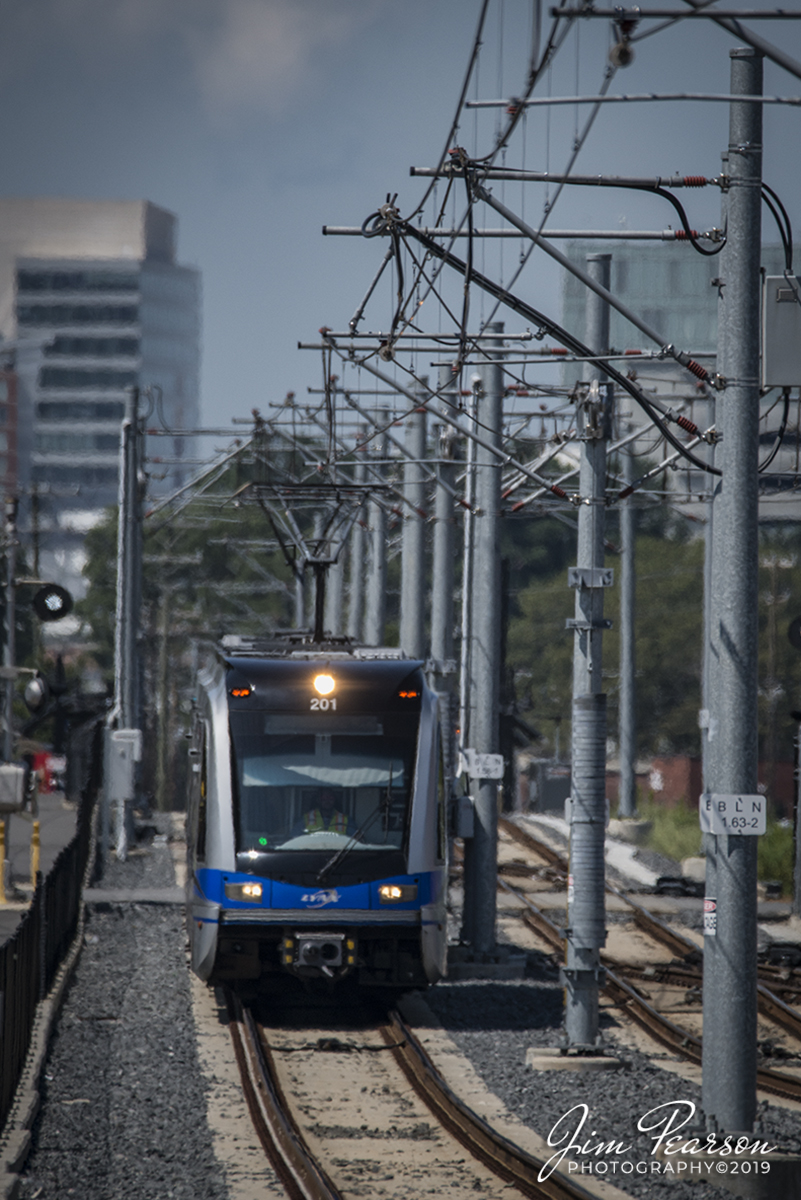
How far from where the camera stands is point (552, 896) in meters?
26.1

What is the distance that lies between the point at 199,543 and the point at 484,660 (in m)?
61.0

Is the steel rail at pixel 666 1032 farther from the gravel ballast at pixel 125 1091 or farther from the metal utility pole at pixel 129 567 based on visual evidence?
the metal utility pole at pixel 129 567

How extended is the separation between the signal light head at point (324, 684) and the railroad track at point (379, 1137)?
10.1ft

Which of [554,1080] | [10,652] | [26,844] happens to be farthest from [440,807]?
[26,844]

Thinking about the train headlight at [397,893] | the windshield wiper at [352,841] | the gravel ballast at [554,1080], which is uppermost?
the windshield wiper at [352,841]

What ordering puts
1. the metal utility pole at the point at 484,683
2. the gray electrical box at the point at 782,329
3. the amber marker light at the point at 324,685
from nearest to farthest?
the gray electrical box at the point at 782,329
the amber marker light at the point at 324,685
the metal utility pole at the point at 484,683

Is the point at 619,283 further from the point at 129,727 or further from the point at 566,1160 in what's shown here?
the point at 566,1160

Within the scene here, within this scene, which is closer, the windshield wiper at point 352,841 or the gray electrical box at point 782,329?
the gray electrical box at point 782,329

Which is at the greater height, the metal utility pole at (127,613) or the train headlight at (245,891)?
the metal utility pole at (127,613)

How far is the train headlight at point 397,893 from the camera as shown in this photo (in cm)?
1477

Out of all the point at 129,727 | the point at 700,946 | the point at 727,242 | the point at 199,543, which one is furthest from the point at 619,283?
the point at 727,242

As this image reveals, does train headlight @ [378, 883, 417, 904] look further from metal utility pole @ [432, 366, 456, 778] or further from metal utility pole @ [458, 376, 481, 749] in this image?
metal utility pole @ [432, 366, 456, 778]

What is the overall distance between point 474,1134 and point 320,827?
3.94 meters

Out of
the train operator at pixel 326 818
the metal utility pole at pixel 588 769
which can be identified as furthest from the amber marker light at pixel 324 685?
the metal utility pole at pixel 588 769
